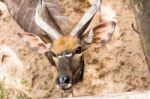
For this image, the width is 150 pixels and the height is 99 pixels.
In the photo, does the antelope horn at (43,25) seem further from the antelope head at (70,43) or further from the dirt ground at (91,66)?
the dirt ground at (91,66)

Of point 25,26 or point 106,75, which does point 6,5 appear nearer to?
point 25,26

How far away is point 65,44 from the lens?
3100 mm

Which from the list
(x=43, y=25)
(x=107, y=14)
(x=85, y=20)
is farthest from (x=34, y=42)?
(x=107, y=14)

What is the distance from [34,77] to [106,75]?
0.45 m

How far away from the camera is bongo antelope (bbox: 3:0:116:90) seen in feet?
10.0

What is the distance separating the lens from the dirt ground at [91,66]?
3070mm

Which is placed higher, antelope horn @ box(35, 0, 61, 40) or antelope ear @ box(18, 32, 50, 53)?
antelope horn @ box(35, 0, 61, 40)

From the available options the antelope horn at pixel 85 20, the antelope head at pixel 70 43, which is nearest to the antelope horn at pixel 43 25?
the antelope head at pixel 70 43

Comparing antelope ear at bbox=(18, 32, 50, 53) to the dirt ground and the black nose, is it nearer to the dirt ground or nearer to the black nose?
the dirt ground

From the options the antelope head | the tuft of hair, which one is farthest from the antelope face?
the tuft of hair

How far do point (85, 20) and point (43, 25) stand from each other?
0.89 feet

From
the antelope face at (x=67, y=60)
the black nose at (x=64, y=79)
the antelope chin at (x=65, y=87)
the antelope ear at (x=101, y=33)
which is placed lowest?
the antelope chin at (x=65, y=87)

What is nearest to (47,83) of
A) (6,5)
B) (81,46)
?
(81,46)

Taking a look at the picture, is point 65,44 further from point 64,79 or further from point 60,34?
point 64,79
